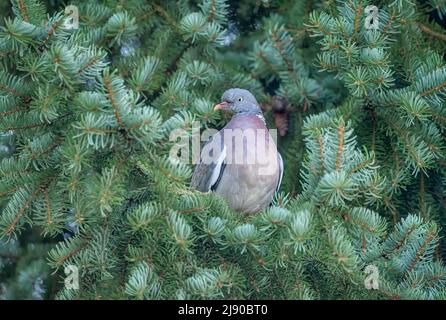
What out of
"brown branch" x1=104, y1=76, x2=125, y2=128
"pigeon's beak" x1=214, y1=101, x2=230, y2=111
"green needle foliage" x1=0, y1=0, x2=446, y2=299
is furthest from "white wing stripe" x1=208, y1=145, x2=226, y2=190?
"brown branch" x1=104, y1=76, x2=125, y2=128

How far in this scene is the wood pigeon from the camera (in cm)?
499

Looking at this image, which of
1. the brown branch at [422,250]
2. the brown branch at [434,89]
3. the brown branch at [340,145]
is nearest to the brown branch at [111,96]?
the brown branch at [340,145]

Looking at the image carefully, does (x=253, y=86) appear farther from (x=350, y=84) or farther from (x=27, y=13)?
(x=27, y=13)

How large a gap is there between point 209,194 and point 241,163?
134 cm

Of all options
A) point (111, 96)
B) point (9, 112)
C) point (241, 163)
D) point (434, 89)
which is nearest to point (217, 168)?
point (241, 163)

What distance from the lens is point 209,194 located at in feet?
12.1

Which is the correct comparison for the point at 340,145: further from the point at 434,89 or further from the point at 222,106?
the point at 222,106

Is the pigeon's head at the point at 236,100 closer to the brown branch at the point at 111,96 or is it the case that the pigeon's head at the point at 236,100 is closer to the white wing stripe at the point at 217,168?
the white wing stripe at the point at 217,168

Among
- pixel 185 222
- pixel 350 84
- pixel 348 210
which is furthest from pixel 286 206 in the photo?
pixel 350 84

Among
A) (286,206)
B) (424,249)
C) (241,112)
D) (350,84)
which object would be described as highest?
(241,112)

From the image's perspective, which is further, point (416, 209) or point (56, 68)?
point (416, 209)

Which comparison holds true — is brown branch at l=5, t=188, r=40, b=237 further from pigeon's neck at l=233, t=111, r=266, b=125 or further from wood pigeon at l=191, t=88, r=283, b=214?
pigeon's neck at l=233, t=111, r=266, b=125
